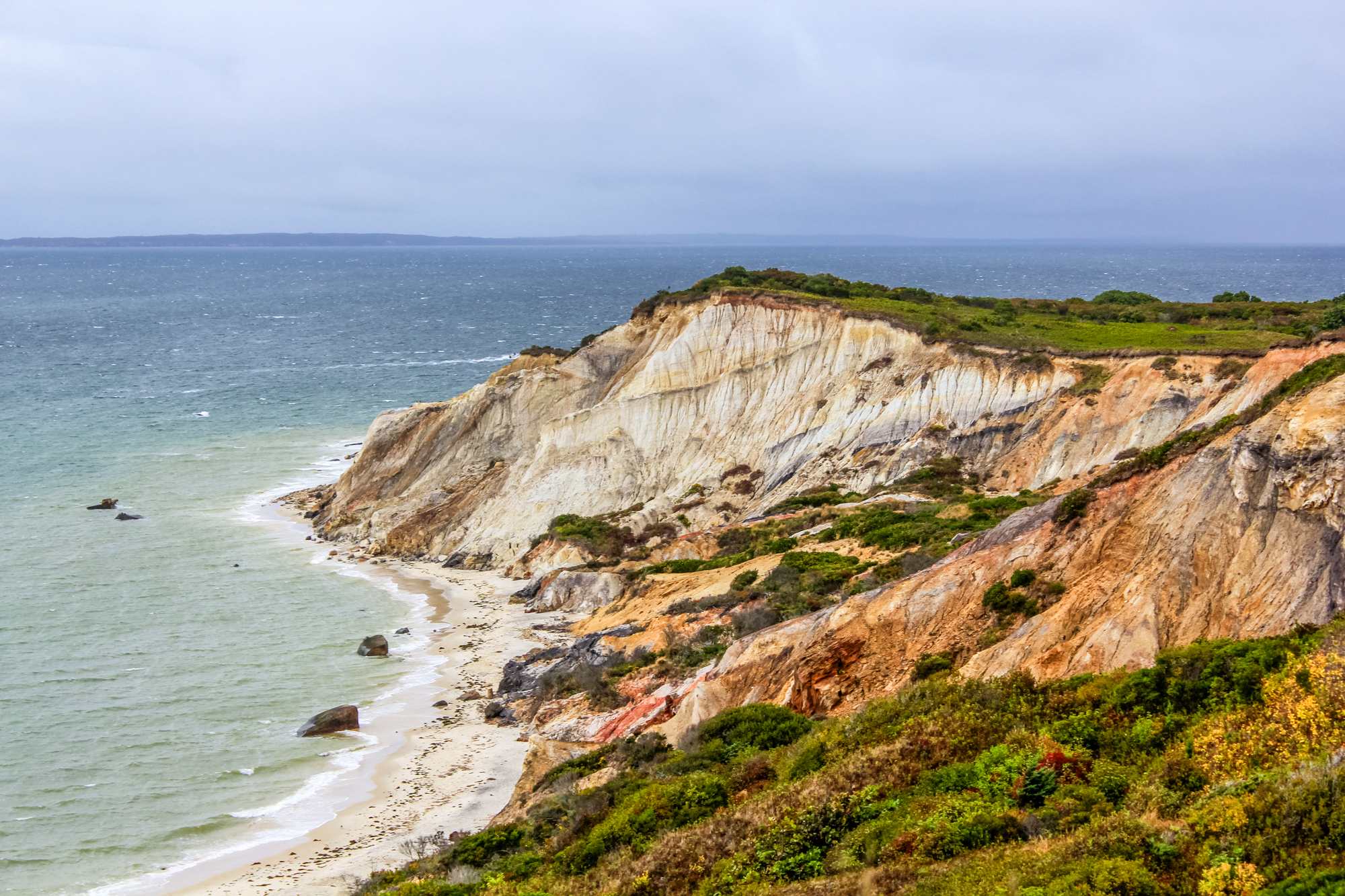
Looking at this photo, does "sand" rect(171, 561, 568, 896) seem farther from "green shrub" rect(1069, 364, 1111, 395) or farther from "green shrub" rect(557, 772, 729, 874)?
"green shrub" rect(1069, 364, 1111, 395)

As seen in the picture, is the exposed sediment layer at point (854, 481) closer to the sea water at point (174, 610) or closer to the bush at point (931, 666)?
the bush at point (931, 666)

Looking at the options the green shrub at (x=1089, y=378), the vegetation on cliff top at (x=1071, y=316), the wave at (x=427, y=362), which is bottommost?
the wave at (x=427, y=362)

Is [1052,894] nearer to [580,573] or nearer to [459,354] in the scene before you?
[580,573]

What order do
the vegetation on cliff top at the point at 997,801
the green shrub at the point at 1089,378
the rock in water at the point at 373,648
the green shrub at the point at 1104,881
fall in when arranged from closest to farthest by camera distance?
1. the green shrub at the point at 1104,881
2. the vegetation on cliff top at the point at 997,801
3. the rock in water at the point at 373,648
4. the green shrub at the point at 1089,378

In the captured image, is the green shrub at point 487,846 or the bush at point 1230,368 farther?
the bush at point 1230,368

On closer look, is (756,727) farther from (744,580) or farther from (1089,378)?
(1089,378)

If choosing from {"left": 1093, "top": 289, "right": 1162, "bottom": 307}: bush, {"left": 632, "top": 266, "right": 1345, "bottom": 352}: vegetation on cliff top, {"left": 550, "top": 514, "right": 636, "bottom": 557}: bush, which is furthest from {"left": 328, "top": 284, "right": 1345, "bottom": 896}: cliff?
{"left": 1093, "top": 289, "right": 1162, "bottom": 307}: bush

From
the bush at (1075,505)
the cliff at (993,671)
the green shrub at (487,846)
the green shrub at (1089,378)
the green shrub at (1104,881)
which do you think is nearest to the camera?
the green shrub at (1104,881)

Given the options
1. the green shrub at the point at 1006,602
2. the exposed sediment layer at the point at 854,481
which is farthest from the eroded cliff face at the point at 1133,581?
the green shrub at the point at 1006,602
